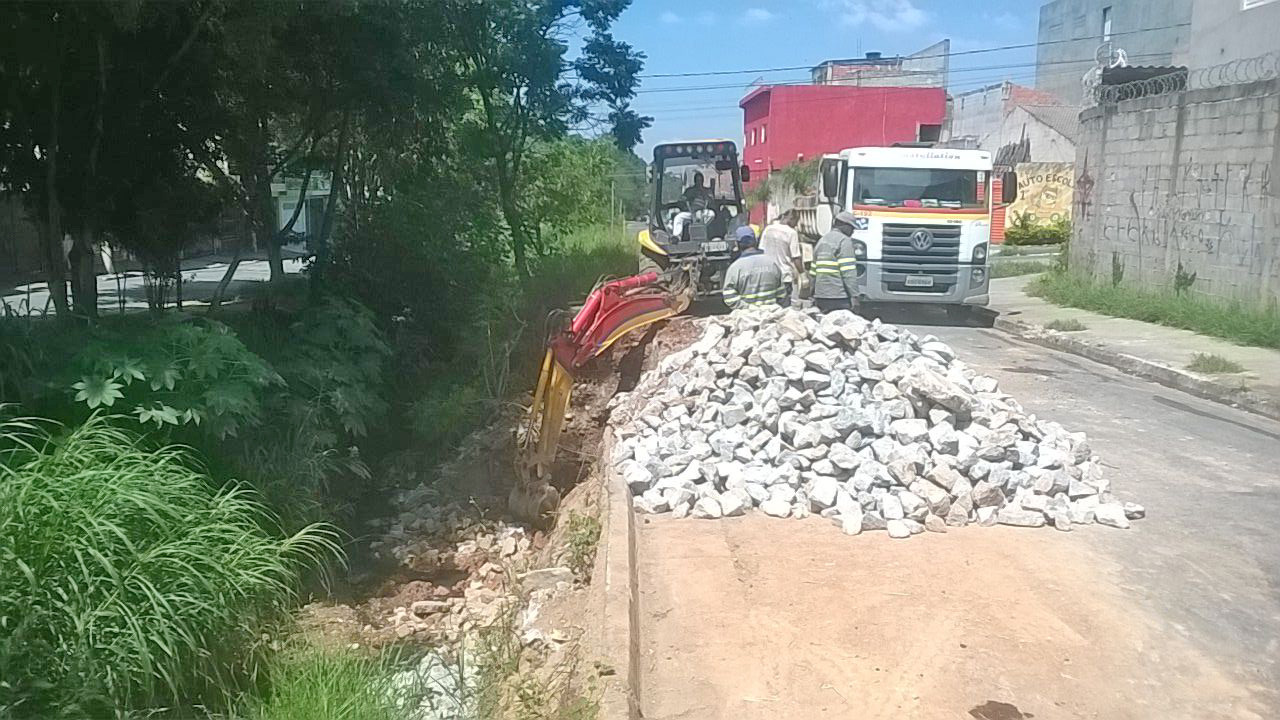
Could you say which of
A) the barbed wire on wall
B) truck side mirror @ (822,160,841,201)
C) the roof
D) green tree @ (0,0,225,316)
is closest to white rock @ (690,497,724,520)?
green tree @ (0,0,225,316)

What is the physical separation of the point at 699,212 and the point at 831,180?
94.0 inches

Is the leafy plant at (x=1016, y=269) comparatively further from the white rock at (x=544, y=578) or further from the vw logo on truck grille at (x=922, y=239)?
the white rock at (x=544, y=578)

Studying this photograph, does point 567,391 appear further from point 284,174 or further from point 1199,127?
point 1199,127

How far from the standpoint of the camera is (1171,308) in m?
15.5

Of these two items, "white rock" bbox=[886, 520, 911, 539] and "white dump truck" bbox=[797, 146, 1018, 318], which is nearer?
"white rock" bbox=[886, 520, 911, 539]

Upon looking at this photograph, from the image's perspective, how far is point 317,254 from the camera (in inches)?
412

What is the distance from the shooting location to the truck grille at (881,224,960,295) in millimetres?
15789

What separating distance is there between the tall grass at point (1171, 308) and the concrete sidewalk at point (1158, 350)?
18cm

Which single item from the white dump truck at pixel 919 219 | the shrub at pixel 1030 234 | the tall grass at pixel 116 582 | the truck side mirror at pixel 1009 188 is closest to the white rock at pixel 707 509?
the tall grass at pixel 116 582

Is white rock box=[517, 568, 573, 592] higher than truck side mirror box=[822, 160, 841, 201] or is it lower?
lower

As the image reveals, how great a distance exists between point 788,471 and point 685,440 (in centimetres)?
88

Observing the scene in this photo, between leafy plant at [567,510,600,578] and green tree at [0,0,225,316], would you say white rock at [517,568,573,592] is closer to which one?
leafy plant at [567,510,600,578]

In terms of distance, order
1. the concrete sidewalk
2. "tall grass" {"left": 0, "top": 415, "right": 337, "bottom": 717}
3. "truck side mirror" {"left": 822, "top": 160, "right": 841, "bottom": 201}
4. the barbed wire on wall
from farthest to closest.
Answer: the barbed wire on wall, "truck side mirror" {"left": 822, "top": 160, "right": 841, "bottom": 201}, the concrete sidewalk, "tall grass" {"left": 0, "top": 415, "right": 337, "bottom": 717}

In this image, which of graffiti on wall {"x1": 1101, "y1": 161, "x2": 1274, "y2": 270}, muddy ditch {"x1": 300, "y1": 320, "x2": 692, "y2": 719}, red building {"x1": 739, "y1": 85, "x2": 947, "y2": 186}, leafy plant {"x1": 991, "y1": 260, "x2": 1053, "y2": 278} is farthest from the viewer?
red building {"x1": 739, "y1": 85, "x2": 947, "y2": 186}
